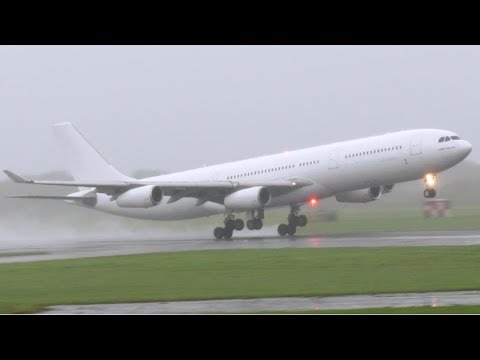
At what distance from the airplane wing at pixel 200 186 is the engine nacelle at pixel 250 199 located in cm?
53

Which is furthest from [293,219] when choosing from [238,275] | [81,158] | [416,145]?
[238,275]

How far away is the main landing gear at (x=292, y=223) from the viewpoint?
51094 millimetres

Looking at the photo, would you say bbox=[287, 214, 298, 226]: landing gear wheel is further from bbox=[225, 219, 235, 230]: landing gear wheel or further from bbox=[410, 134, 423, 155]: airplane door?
bbox=[410, 134, 423, 155]: airplane door

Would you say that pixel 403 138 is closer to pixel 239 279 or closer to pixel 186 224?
pixel 186 224

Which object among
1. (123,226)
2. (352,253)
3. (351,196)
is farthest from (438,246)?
(123,226)

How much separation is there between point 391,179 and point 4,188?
85.7 feet

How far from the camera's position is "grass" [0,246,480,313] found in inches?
890

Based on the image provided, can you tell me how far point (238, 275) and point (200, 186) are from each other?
23653mm

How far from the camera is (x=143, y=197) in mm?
49438

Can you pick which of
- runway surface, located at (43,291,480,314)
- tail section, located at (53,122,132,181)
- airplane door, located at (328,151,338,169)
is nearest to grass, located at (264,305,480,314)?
runway surface, located at (43,291,480,314)

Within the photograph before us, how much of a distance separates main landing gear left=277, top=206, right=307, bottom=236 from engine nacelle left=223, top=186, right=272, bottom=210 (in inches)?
91.1

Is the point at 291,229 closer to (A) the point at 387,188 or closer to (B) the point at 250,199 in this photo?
(B) the point at 250,199

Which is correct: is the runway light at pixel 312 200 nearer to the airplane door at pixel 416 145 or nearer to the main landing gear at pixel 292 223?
the main landing gear at pixel 292 223

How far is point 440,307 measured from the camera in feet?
60.4
